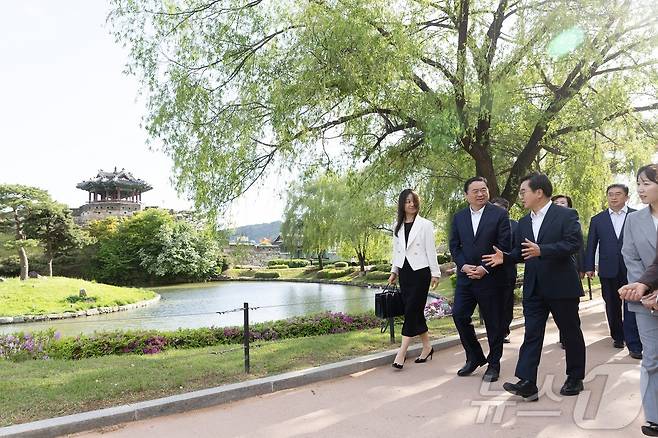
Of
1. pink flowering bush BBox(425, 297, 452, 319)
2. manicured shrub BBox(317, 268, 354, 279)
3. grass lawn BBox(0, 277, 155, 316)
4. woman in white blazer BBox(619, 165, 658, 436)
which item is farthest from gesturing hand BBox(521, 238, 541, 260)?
manicured shrub BBox(317, 268, 354, 279)

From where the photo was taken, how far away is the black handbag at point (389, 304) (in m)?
4.93

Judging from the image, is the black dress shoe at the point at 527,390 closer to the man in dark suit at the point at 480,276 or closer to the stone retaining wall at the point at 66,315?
the man in dark suit at the point at 480,276

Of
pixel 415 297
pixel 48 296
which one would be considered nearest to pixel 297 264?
pixel 48 296

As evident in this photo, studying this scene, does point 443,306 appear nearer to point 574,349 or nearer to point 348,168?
point 348,168

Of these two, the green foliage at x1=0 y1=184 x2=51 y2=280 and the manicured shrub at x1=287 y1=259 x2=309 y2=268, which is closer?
the green foliage at x1=0 y1=184 x2=51 y2=280

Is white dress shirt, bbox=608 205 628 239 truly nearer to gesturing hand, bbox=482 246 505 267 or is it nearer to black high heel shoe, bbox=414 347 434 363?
gesturing hand, bbox=482 246 505 267

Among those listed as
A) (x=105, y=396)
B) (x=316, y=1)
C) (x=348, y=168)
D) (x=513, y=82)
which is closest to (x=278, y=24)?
(x=316, y=1)

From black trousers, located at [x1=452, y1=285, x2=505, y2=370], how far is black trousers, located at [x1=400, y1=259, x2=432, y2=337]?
1.12 feet

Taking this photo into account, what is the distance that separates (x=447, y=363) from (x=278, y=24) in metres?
5.77

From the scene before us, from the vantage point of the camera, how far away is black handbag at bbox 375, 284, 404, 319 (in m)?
4.93

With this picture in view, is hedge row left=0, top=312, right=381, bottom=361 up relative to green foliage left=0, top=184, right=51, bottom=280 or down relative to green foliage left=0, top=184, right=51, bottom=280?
down

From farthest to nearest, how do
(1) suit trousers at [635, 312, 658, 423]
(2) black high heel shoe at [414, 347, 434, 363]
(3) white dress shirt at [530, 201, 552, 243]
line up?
1. (2) black high heel shoe at [414, 347, 434, 363]
2. (3) white dress shirt at [530, 201, 552, 243]
3. (1) suit trousers at [635, 312, 658, 423]

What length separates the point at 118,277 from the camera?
38156 mm

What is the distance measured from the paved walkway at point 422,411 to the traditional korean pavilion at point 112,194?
49.4 meters
